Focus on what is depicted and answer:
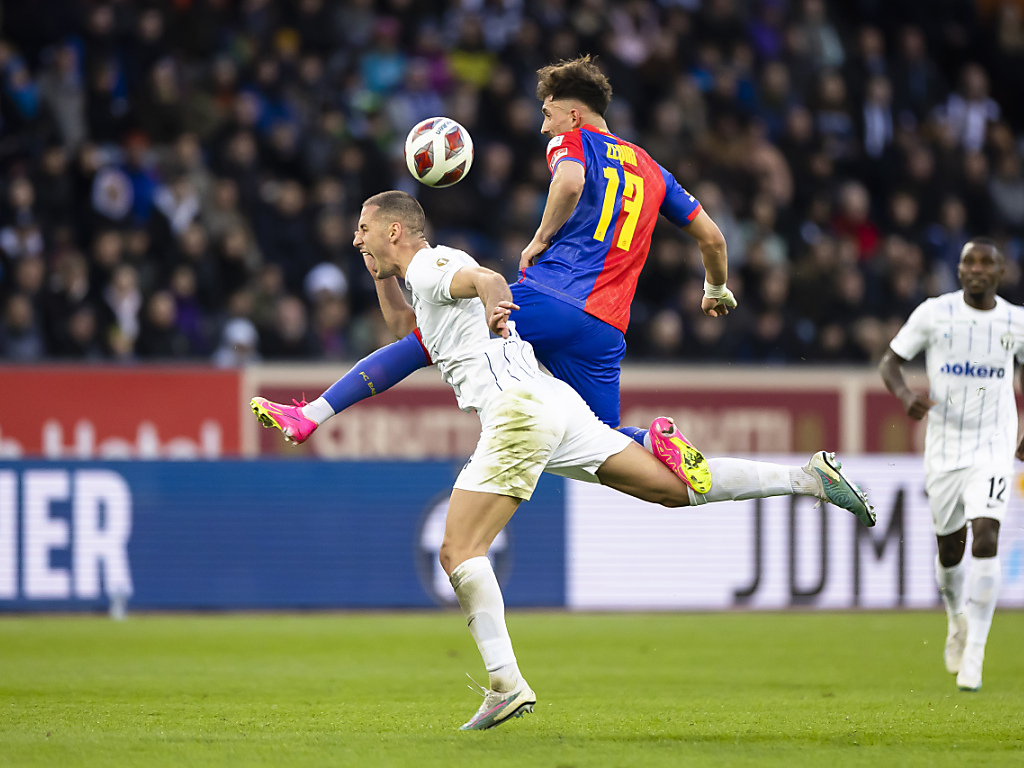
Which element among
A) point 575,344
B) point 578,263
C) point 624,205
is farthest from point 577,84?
point 575,344

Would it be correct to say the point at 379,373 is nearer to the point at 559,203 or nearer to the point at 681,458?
the point at 559,203

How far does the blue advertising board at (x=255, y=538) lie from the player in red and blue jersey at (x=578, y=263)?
5586 mm

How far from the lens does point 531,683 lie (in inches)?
308

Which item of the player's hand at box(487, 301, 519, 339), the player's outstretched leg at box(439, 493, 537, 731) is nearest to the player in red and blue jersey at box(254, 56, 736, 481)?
the player's hand at box(487, 301, 519, 339)

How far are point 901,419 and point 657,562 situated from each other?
2.92 m

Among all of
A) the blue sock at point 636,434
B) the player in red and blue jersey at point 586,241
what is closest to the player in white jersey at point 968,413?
the blue sock at point 636,434

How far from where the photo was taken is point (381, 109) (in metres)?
14.5

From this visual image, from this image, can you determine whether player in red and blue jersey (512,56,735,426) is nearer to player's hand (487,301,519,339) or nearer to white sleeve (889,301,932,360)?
player's hand (487,301,519,339)

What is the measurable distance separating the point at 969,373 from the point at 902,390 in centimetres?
48

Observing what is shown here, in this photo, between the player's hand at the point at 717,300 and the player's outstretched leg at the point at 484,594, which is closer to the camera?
the player's outstretched leg at the point at 484,594

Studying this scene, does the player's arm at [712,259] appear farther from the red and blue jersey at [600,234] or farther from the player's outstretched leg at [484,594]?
the player's outstretched leg at [484,594]

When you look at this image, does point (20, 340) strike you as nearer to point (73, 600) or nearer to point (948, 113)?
point (73, 600)

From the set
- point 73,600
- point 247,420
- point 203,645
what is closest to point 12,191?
point 247,420

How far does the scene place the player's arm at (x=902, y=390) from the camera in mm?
7395
